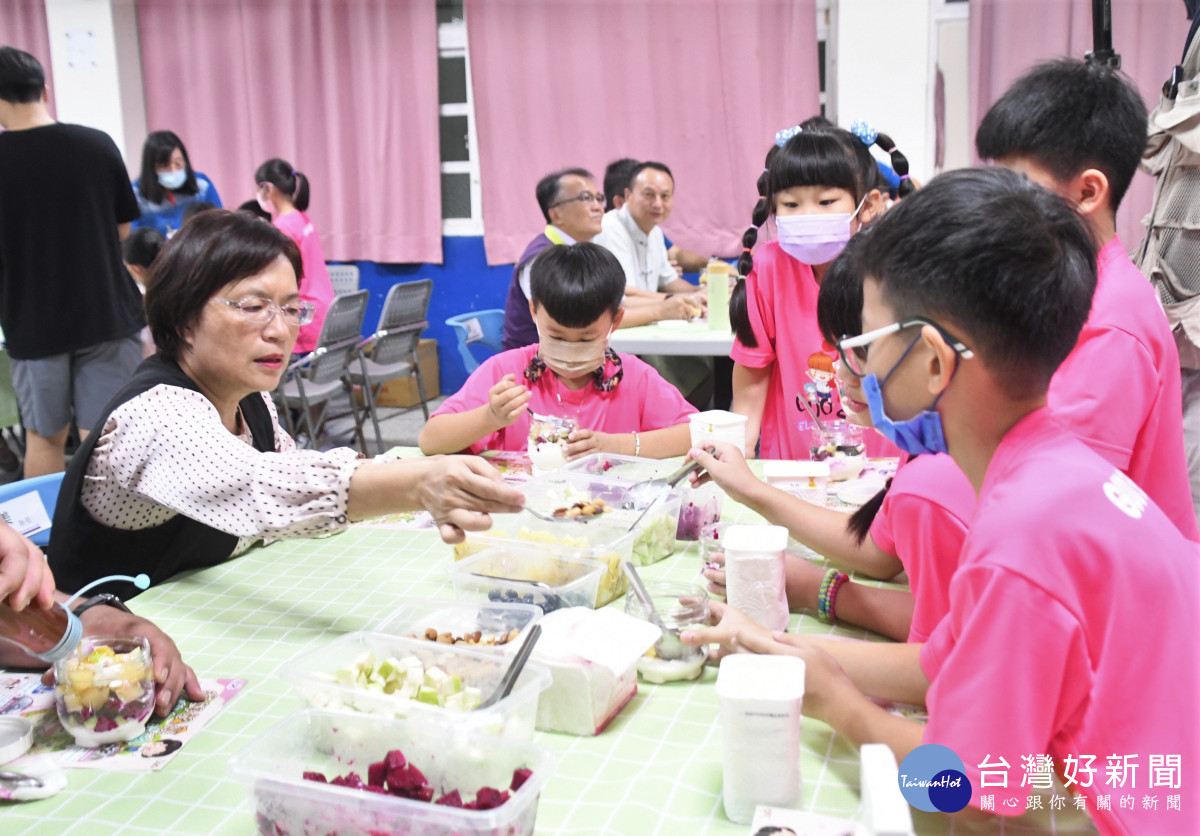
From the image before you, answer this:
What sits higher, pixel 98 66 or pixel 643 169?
pixel 98 66

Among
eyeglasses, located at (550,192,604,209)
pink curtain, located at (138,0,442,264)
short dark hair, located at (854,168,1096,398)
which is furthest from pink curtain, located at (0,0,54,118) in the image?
short dark hair, located at (854,168,1096,398)

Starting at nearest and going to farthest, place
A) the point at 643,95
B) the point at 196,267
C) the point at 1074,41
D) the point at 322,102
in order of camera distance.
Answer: the point at 196,267
the point at 1074,41
the point at 643,95
the point at 322,102

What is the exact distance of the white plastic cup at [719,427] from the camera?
6.55 feet

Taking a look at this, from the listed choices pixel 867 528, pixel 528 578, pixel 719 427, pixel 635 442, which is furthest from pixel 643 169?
pixel 528 578

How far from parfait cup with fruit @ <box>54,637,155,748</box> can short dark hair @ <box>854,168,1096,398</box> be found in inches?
42.7

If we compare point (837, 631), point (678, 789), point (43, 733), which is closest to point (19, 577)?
point (43, 733)

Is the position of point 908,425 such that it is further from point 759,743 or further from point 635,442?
point 635,442

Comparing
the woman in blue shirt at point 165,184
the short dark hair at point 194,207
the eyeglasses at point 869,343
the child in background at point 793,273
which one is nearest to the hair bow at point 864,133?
the child in background at point 793,273

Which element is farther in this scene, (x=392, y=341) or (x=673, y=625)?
(x=392, y=341)

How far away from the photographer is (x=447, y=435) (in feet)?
8.41

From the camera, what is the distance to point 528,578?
5.23 feet

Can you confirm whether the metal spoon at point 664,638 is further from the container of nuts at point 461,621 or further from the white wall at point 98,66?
the white wall at point 98,66

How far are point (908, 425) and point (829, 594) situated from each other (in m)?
0.48

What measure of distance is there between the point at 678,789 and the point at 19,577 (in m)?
0.86
